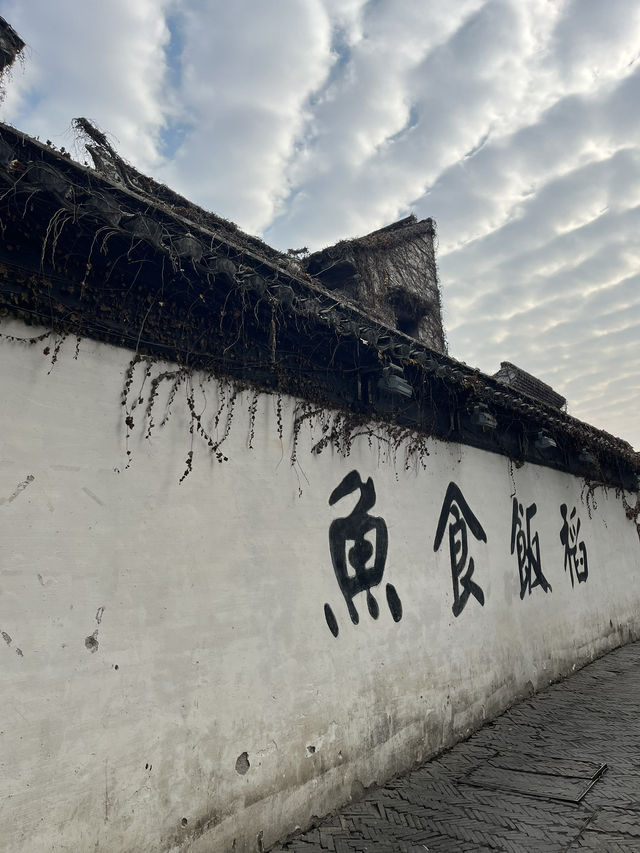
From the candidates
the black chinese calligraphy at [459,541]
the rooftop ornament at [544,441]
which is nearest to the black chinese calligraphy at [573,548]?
the rooftop ornament at [544,441]

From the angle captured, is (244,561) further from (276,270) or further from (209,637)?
(276,270)

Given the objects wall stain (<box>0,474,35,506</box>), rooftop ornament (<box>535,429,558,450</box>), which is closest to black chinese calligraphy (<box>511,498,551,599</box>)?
rooftop ornament (<box>535,429,558,450</box>)

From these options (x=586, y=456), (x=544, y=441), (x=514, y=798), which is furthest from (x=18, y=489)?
(x=586, y=456)

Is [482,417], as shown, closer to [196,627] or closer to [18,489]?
[196,627]

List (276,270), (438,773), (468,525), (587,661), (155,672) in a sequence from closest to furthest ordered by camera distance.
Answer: (155,672)
(276,270)
(438,773)
(468,525)
(587,661)

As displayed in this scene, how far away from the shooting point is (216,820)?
354 cm

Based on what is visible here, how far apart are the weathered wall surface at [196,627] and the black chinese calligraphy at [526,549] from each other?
6.89ft

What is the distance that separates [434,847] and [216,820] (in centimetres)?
161

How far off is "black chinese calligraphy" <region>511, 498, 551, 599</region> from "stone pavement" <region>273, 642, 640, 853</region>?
74.0 inches

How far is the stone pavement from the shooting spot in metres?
3.91

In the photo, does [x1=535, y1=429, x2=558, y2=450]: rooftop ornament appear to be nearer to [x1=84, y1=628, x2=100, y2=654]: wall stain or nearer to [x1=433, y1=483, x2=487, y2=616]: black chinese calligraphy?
[x1=433, y1=483, x2=487, y2=616]: black chinese calligraphy

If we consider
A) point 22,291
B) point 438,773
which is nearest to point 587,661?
point 438,773

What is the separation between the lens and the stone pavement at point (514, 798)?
3914 mm

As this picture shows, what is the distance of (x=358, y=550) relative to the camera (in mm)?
5199
